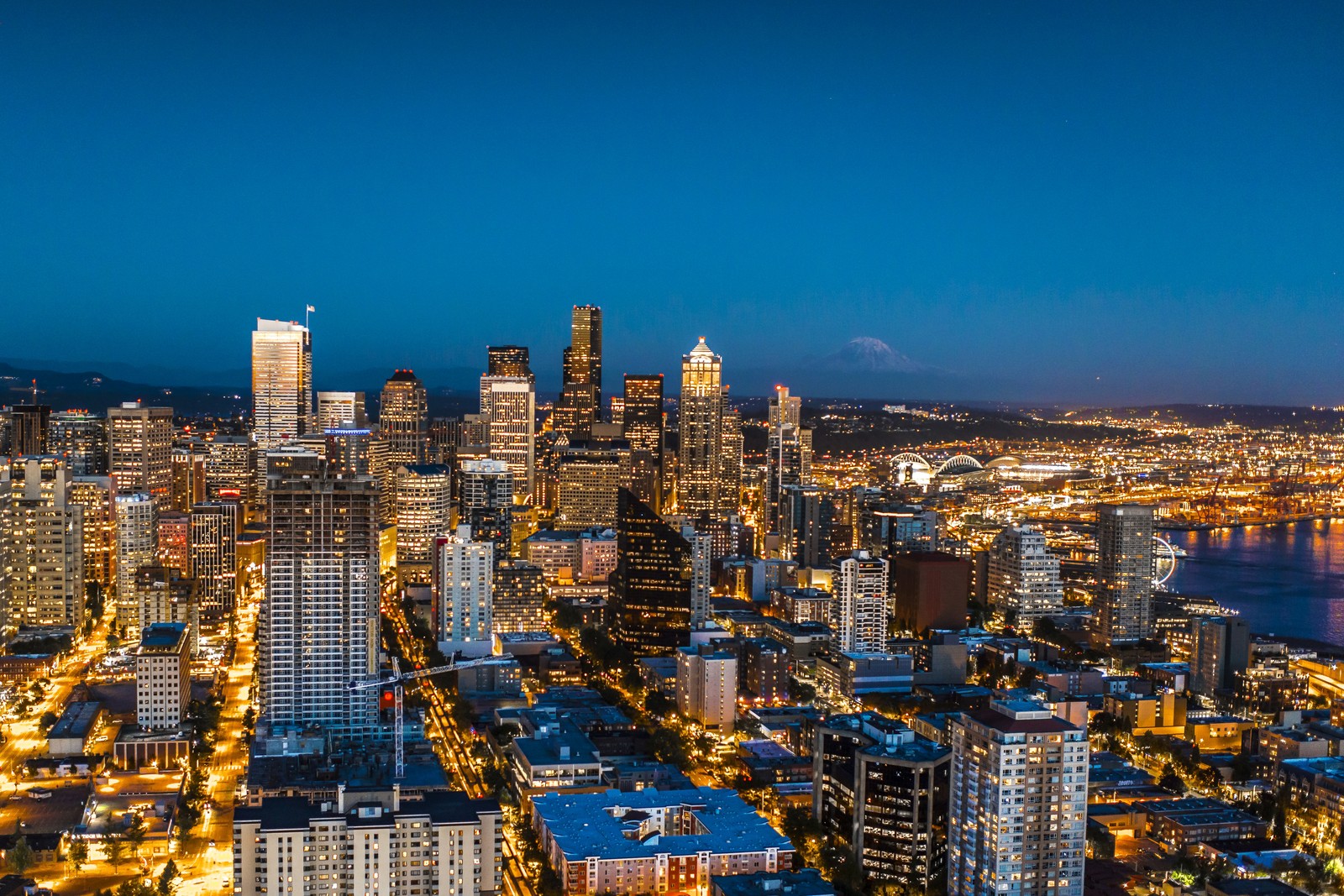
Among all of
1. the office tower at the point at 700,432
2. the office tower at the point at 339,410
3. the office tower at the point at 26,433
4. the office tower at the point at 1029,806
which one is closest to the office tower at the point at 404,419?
the office tower at the point at 339,410

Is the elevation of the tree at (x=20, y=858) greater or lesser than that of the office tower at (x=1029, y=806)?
lesser

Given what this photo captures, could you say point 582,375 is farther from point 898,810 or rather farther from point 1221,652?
point 898,810

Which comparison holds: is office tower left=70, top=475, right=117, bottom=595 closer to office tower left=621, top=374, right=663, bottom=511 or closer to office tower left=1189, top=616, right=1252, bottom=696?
office tower left=621, top=374, right=663, bottom=511

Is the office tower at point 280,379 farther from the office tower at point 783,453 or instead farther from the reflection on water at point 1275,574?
the reflection on water at point 1275,574

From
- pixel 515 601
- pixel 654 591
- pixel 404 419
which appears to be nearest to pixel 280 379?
pixel 404 419

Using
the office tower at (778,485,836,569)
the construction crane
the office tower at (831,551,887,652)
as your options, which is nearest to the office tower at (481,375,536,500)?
the office tower at (778,485,836,569)
